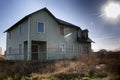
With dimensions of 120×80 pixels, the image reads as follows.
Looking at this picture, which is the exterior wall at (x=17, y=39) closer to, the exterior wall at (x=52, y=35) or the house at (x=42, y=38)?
the house at (x=42, y=38)

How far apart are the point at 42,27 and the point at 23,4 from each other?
7.72 metres

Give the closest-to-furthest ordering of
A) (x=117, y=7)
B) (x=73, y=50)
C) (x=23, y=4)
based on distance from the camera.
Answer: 1. (x=117, y=7)
2. (x=23, y=4)
3. (x=73, y=50)

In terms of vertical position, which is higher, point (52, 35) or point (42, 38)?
point (52, 35)

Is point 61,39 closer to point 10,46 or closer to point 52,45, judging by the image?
point 52,45

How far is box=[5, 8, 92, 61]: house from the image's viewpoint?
19.2 m

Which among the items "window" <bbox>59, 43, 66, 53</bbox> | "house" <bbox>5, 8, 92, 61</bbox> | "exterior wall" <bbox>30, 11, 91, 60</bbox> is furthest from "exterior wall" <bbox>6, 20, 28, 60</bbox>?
"window" <bbox>59, 43, 66, 53</bbox>

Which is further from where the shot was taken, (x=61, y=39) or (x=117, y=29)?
(x=61, y=39)

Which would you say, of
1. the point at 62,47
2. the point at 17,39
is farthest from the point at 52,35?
the point at 17,39

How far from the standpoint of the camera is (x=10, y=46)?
25.0 meters

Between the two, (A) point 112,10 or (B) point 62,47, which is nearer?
(A) point 112,10

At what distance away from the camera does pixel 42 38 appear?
65.3ft

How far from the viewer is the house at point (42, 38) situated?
63.1 ft

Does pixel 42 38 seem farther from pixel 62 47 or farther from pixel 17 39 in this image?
pixel 17 39

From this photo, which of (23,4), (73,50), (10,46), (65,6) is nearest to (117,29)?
(65,6)
